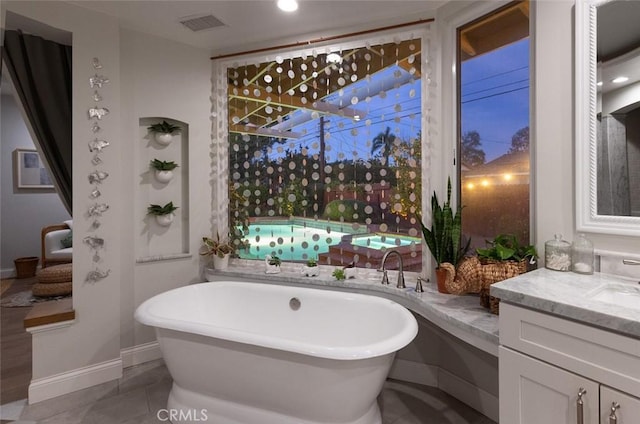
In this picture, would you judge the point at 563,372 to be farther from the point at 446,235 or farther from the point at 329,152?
the point at 329,152

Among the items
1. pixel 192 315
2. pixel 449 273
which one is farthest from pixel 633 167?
pixel 192 315

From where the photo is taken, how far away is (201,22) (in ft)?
8.61

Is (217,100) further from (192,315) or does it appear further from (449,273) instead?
Answer: (449,273)

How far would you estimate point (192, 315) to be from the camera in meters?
2.53

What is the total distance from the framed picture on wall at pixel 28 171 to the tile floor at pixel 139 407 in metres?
4.51

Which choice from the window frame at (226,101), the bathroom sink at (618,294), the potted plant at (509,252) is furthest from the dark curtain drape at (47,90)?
the bathroom sink at (618,294)

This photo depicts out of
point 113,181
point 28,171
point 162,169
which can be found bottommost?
point 113,181

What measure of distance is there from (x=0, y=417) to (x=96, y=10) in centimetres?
290

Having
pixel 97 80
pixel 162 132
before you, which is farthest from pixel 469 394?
pixel 97 80

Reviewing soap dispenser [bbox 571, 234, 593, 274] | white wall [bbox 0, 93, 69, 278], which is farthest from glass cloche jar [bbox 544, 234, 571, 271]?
white wall [bbox 0, 93, 69, 278]

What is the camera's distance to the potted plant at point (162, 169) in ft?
9.46

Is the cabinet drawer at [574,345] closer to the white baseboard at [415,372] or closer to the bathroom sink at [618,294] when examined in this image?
the bathroom sink at [618,294]

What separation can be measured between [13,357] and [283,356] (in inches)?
110

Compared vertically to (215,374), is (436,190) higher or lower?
higher
